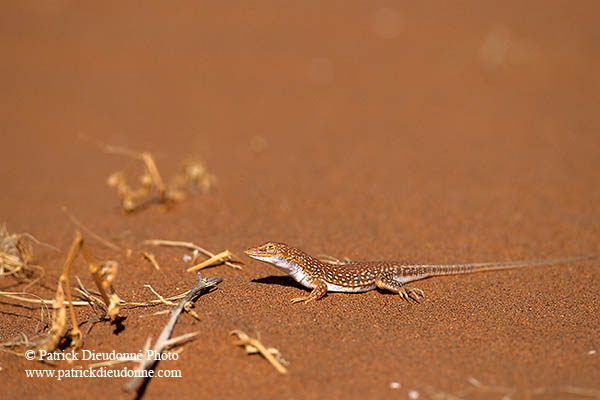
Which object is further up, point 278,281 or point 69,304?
point 278,281

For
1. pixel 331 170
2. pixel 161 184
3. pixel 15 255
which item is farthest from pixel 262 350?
pixel 331 170

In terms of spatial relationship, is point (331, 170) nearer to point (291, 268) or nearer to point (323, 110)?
point (323, 110)

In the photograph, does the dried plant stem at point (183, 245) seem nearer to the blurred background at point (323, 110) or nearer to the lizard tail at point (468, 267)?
the blurred background at point (323, 110)

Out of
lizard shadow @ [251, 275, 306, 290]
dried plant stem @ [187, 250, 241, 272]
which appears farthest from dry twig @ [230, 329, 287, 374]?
dried plant stem @ [187, 250, 241, 272]

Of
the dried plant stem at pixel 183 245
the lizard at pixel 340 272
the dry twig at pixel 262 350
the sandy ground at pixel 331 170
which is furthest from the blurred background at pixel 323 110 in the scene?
the dry twig at pixel 262 350

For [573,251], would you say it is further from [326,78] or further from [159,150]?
[326,78]

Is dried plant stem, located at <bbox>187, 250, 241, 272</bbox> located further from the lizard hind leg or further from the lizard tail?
the lizard tail
